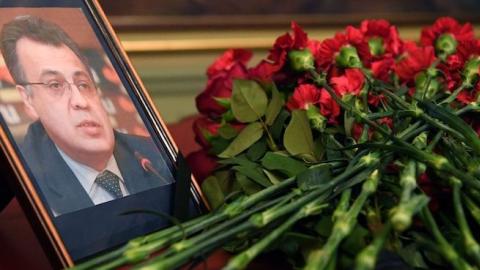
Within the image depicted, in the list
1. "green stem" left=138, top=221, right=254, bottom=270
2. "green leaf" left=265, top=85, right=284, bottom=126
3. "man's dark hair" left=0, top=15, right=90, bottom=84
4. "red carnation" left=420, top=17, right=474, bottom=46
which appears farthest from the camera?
"red carnation" left=420, top=17, right=474, bottom=46

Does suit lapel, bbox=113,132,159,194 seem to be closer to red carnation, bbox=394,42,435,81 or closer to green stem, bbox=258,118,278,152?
green stem, bbox=258,118,278,152

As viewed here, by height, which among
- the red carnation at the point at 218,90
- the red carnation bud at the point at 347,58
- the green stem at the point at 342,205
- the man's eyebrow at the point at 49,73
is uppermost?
the man's eyebrow at the point at 49,73

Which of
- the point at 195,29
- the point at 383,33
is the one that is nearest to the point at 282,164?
the point at 383,33

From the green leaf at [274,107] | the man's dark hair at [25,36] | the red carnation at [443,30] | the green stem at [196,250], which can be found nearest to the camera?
the green stem at [196,250]

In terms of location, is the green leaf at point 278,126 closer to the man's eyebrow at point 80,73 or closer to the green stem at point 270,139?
the green stem at point 270,139

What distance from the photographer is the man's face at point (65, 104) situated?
386 millimetres

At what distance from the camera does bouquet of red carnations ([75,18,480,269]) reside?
0.31 m

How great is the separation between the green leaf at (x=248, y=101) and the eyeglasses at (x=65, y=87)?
120mm

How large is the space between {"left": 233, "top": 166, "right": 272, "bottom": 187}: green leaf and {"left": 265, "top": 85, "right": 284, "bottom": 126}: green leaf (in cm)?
5

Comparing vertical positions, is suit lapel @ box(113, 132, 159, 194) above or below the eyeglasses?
below

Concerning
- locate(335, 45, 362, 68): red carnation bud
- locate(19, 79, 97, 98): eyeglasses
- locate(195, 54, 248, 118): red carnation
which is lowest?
locate(335, 45, 362, 68): red carnation bud

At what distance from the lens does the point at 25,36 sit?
0.40 meters

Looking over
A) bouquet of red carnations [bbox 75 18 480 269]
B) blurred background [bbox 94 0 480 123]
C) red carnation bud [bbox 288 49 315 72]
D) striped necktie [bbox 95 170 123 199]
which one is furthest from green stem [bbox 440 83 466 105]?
blurred background [bbox 94 0 480 123]

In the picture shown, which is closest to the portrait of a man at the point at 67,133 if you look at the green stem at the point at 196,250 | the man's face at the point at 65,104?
the man's face at the point at 65,104
